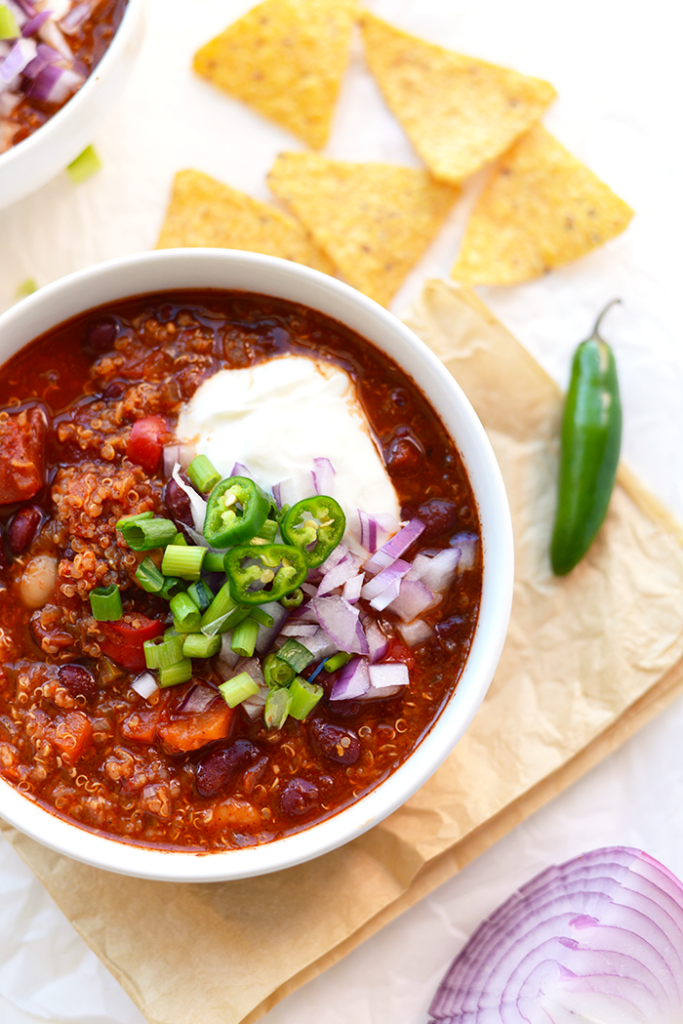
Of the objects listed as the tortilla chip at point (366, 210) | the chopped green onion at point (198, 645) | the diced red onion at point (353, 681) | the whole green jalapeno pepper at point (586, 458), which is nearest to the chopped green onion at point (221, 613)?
the chopped green onion at point (198, 645)

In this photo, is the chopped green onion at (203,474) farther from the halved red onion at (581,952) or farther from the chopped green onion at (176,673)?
the halved red onion at (581,952)

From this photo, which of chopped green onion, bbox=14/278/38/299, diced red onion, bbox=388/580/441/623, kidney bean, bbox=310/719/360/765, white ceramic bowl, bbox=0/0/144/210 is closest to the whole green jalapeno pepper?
diced red onion, bbox=388/580/441/623

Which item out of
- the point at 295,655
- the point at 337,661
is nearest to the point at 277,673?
the point at 295,655

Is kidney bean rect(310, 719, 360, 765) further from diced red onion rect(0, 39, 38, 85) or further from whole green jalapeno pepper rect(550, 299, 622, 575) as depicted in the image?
diced red onion rect(0, 39, 38, 85)

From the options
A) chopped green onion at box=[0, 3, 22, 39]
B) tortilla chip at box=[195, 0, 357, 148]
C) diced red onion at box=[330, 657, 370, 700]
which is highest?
chopped green onion at box=[0, 3, 22, 39]

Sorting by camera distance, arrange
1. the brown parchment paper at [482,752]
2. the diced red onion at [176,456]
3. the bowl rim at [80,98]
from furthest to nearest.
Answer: the brown parchment paper at [482,752]
the bowl rim at [80,98]
the diced red onion at [176,456]
